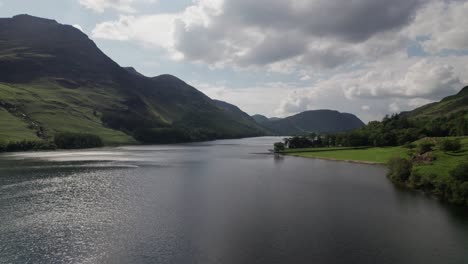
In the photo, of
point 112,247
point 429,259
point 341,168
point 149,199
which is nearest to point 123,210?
point 149,199

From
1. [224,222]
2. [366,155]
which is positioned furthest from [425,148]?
[224,222]

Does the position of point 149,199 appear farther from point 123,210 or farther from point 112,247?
point 112,247

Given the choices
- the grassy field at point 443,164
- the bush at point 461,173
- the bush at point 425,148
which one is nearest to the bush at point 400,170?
the grassy field at point 443,164

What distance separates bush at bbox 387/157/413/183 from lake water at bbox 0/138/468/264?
327 centimetres

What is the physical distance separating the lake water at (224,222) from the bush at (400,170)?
3271 mm

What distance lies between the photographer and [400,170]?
99.8m

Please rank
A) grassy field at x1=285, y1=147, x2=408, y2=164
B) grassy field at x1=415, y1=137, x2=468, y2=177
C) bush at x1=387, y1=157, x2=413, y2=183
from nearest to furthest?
1. grassy field at x1=415, y1=137, x2=468, y2=177
2. bush at x1=387, y1=157, x2=413, y2=183
3. grassy field at x1=285, y1=147, x2=408, y2=164

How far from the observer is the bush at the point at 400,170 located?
3898 inches

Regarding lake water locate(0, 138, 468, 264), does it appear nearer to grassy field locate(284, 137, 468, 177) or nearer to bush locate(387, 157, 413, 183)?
bush locate(387, 157, 413, 183)

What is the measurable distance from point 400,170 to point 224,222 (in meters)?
66.0

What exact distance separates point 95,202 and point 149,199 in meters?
12.1

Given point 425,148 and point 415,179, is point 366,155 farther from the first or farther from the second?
point 415,179

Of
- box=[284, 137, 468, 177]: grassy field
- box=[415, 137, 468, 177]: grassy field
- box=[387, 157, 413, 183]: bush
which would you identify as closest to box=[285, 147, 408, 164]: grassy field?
box=[284, 137, 468, 177]: grassy field

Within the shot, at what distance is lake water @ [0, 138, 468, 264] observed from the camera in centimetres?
4519
